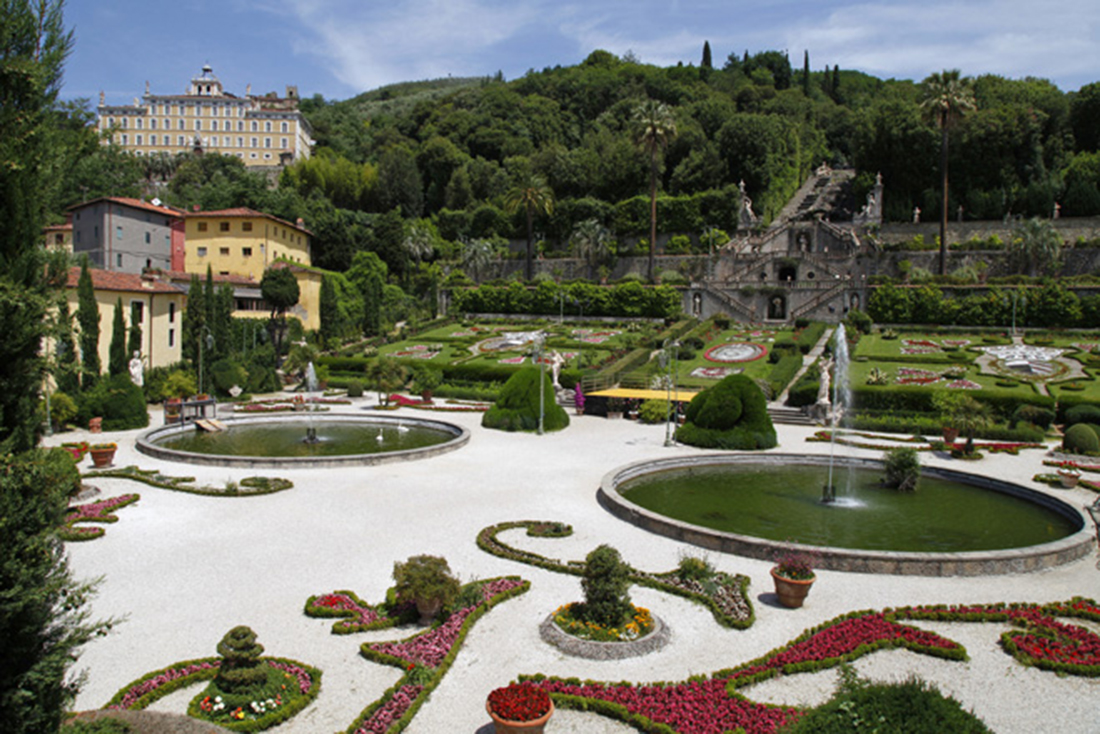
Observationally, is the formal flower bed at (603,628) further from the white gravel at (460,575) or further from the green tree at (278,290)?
the green tree at (278,290)

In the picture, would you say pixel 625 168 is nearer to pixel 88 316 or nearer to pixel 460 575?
pixel 88 316

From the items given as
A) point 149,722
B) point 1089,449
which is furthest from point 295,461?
point 1089,449

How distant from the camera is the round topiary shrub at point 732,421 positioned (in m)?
25.4

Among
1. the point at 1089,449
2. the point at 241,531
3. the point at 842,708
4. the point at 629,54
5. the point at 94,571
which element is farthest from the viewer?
the point at 629,54

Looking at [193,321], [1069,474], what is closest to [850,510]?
[1069,474]

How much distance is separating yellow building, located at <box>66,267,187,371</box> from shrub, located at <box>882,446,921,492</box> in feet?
108

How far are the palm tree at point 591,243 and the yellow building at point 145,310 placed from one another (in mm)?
43667

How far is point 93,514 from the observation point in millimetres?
16141

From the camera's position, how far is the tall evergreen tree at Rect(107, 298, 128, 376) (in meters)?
33.8

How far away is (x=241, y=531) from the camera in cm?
1541

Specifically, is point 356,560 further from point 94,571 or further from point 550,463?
point 550,463

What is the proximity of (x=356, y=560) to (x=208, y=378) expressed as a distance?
2936cm

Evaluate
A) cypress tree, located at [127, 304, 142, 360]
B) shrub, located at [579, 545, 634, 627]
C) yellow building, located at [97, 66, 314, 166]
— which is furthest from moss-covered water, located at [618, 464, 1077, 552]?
yellow building, located at [97, 66, 314, 166]

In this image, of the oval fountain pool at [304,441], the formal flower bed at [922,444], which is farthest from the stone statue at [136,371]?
the formal flower bed at [922,444]
